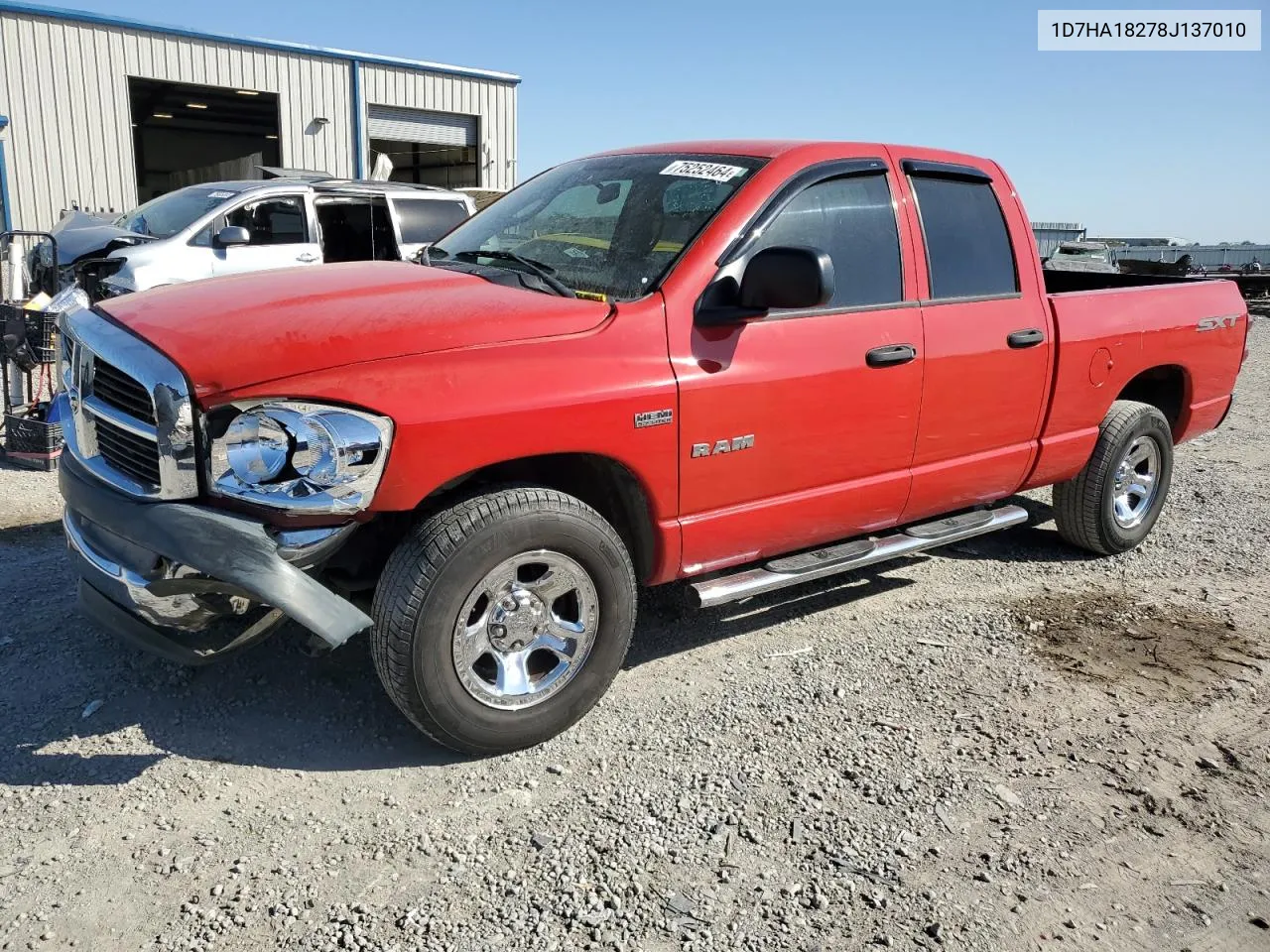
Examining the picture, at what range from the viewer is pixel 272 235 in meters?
10.6

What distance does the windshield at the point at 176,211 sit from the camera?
1025cm

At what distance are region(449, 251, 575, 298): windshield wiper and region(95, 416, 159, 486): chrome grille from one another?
1413 mm

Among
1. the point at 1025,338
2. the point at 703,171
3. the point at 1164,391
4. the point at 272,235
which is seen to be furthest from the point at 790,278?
the point at 272,235

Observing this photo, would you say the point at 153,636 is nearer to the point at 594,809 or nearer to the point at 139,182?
the point at 594,809

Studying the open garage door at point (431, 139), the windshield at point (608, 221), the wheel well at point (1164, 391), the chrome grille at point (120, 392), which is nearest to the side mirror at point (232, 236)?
the windshield at point (608, 221)

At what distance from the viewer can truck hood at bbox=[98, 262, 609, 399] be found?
110 inches

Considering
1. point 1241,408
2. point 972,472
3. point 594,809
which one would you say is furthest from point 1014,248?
point 1241,408

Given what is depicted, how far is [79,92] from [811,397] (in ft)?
58.6

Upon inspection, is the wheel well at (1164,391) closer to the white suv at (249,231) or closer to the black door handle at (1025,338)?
the black door handle at (1025,338)

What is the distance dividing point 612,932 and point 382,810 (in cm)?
84

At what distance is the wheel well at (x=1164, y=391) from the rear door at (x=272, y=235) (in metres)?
8.07

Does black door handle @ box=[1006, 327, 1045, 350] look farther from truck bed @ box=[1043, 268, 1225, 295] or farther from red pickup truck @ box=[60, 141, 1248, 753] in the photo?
truck bed @ box=[1043, 268, 1225, 295]

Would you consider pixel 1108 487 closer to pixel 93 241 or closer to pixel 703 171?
pixel 703 171

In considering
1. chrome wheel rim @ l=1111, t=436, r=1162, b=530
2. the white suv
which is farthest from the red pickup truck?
the white suv
